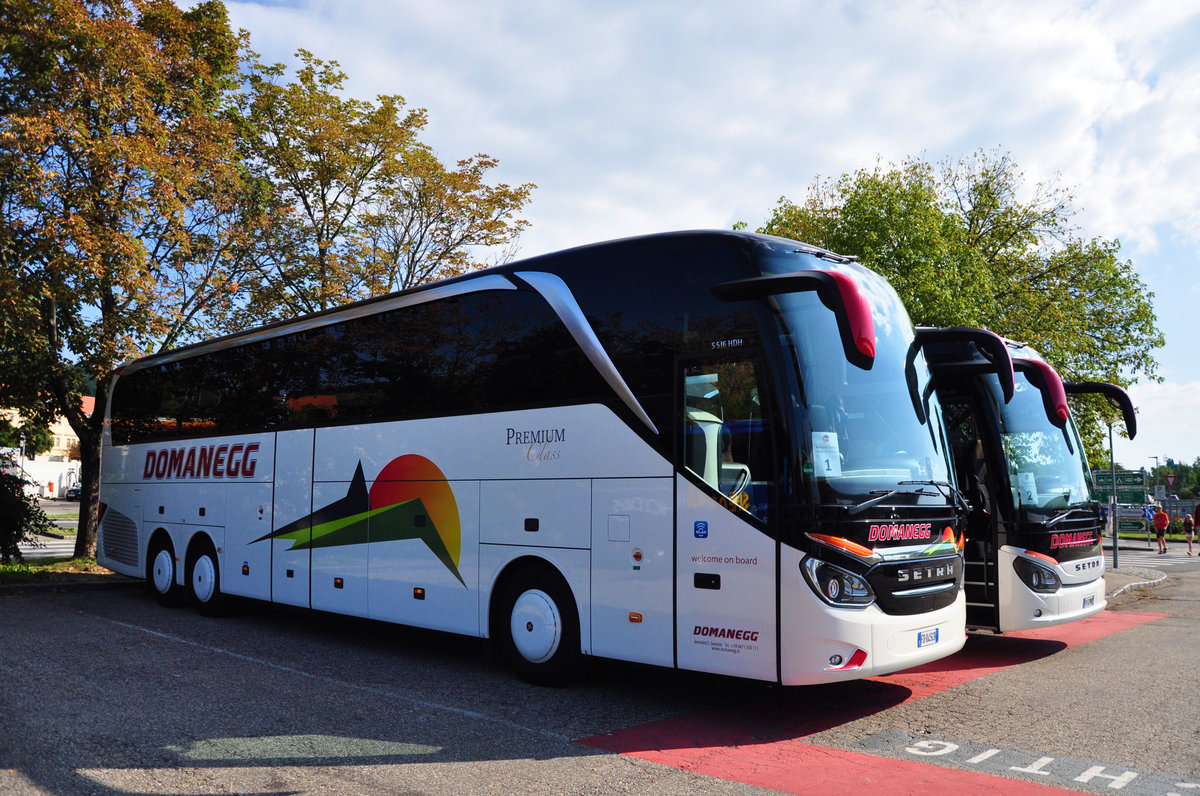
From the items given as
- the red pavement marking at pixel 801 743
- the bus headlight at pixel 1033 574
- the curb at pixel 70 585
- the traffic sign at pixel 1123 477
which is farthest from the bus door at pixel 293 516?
the traffic sign at pixel 1123 477

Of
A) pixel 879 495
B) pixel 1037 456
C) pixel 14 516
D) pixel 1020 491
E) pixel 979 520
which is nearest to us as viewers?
pixel 879 495

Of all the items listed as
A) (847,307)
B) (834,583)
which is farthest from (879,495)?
(847,307)

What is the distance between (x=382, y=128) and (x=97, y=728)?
17.6 metres

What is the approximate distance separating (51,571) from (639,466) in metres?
15.1

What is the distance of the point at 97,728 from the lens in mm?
6457

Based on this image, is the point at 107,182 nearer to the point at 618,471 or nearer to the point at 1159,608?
the point at 618,471

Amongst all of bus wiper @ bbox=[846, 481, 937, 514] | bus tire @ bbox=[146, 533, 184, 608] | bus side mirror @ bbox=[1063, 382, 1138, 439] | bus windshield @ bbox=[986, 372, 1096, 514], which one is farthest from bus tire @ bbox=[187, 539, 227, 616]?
bus side mirror @ bbox=[1063, 382, 1138, 439]

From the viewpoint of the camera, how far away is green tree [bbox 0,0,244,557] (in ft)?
50.0

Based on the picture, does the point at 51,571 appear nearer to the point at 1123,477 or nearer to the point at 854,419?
the point at 854,419

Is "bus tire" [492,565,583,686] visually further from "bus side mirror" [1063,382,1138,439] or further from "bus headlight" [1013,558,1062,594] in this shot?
"bus side mirror" [1063,382,1138,439]

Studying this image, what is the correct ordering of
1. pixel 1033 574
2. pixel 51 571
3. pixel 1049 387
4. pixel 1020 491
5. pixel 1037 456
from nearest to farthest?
1. pixel 1033 574
2. pixel 1049 387
3. pixel 1020 491
4. pixel 1037 456
5. pixel 51 571

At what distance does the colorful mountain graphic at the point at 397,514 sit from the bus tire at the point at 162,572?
3925 mm

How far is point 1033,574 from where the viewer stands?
370 inches

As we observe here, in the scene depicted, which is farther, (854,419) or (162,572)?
(162,572)
